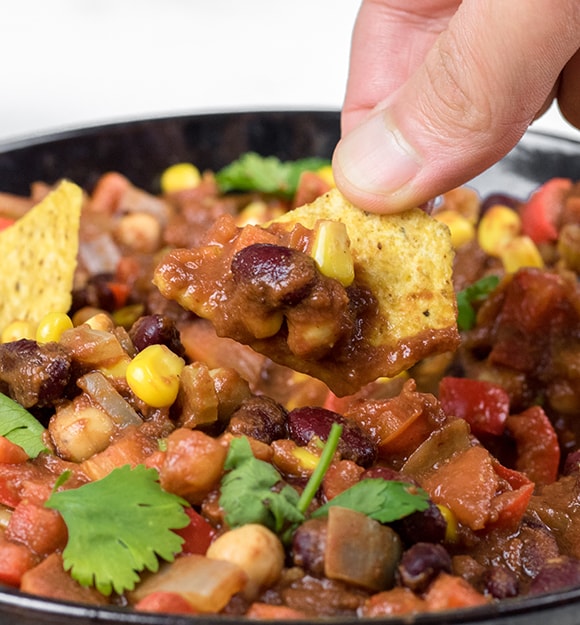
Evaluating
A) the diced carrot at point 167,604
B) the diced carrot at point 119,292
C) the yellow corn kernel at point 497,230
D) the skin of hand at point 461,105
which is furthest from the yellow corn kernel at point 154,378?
the yellow corn kernel at point 497,230

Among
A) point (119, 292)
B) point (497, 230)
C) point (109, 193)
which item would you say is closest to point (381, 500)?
point (119, 292)

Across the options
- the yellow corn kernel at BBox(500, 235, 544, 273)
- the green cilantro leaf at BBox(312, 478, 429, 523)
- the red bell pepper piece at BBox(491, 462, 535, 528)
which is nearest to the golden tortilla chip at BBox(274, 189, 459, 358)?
the red bell pepper piece at BBox(491, 462, 535, 528)

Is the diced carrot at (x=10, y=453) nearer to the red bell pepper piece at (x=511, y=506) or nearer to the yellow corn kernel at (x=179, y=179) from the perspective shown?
the red bell pepper piece at (x=511, y=506)

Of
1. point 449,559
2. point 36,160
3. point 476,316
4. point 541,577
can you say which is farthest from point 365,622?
point 36,160

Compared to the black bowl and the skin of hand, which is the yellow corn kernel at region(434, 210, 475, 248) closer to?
the black bowl

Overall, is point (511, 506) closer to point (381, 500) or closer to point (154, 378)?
point (381, 500)

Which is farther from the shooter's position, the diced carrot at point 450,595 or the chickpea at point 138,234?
the chickpea at point 138,234
